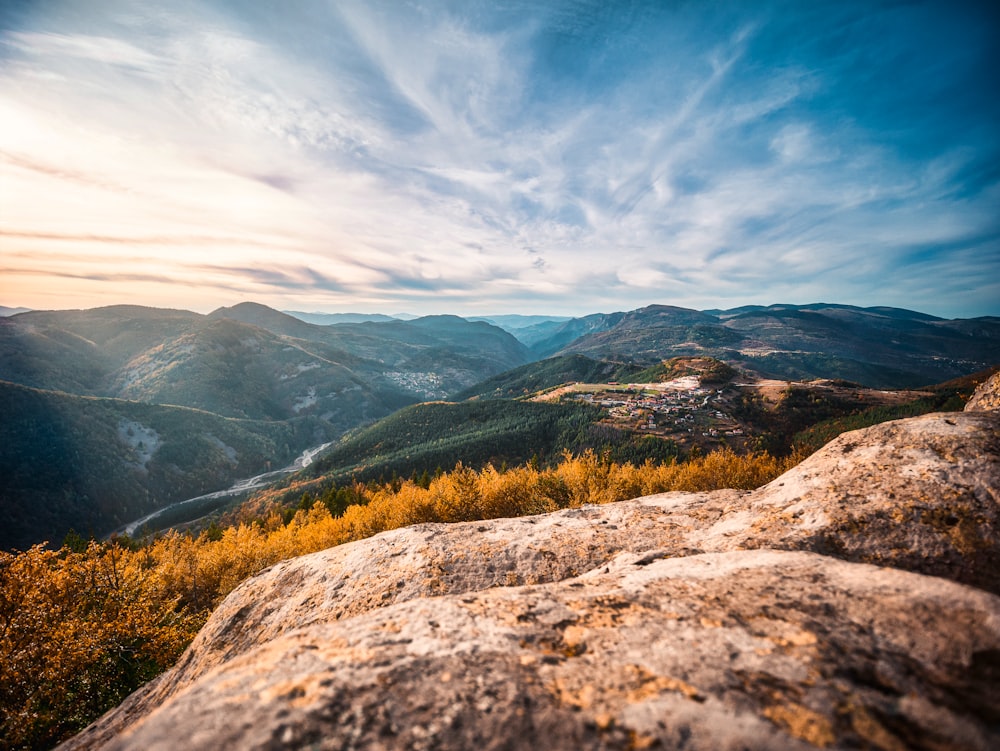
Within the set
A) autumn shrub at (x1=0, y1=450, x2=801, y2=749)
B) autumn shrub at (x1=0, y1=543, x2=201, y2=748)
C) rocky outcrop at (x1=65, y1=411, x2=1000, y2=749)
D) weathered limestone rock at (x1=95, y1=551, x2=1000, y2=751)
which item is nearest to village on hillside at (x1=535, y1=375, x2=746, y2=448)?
autumn shrub at (x1=0, y1=450, x2=801, y2=749)

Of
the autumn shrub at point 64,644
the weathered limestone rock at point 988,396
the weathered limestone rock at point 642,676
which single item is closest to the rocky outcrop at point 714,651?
the weathered limestone rock at point 642,676

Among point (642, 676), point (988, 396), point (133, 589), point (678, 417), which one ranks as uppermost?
point (988, 396)

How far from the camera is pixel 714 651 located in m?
4.29

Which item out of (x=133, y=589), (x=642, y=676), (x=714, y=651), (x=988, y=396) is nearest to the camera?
(x=642, y=676)

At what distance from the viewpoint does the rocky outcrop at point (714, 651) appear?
3299mm

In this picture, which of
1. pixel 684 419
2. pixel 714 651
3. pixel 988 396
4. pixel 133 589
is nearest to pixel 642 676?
pixel 714 651

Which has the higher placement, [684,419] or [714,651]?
[714,651]

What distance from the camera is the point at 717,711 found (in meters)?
3.40

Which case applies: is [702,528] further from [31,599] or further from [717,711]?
[31,599]

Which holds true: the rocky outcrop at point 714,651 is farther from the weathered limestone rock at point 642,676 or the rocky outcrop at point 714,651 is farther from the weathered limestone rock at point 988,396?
the weathered limestone rock at point 988,396

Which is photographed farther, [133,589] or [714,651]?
[133,589]

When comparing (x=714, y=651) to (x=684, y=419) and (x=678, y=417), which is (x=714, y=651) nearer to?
(x=684, y=419)

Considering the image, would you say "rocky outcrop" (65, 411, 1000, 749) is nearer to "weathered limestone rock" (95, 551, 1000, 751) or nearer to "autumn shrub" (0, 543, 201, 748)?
"weathered limestone rock" (95, 551, 1000, 751)

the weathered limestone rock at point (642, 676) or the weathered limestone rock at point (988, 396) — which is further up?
the weathered limestone rock at point (988, 396)
